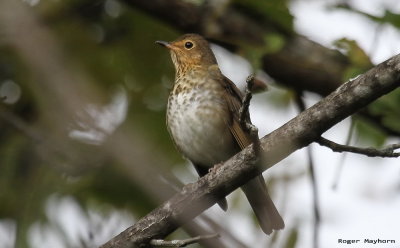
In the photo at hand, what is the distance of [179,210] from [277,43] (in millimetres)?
2302

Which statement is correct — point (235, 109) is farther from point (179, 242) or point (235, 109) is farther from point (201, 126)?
point (179, 242)

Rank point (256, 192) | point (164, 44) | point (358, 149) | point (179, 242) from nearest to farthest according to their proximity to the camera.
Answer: point (358, 149)
point (179, 242)
point (256, 192)
point (164, 44)

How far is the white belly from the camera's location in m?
6.55

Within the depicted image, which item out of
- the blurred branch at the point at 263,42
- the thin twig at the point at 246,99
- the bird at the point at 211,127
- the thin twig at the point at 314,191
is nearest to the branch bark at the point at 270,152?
the thin twig at the point at 246,99

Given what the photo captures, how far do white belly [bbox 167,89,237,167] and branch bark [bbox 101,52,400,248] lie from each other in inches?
57.9

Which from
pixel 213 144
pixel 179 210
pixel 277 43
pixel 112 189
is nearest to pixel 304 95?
pixel 277 43

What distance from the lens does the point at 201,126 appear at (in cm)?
657

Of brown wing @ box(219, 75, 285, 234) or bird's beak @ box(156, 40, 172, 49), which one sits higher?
bird's beak @ box(156, 40, 172, 49)

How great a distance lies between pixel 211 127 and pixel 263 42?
4.08ft

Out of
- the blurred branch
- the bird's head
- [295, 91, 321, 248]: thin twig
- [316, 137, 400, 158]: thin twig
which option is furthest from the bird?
[316, 137, 400, 158]: thin twig

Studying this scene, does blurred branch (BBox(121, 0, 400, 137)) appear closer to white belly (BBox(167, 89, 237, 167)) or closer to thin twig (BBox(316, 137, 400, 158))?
white belly (BBox(167, 89, 237, 167))

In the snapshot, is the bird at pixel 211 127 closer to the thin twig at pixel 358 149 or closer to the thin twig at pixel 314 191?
the thin twig at pixel 314 191

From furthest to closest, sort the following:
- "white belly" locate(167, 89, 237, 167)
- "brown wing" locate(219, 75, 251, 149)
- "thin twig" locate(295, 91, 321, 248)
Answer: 1. "white belly" locate(167, 89, 237, 167)
2. "brown wing" locate(219, 75, 251, 149)
3. "thin twig" locate(295, 91, 321, 248)

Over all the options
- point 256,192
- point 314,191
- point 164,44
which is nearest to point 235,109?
point 256,192
